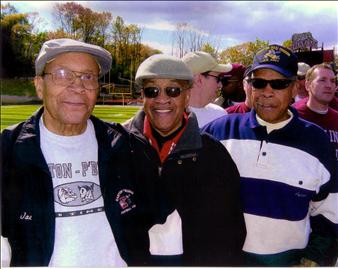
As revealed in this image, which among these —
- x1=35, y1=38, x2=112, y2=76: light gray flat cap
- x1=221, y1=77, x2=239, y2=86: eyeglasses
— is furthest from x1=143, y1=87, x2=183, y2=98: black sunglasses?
x1=221, y1=77, x2=239, y2=86: eyeglasses

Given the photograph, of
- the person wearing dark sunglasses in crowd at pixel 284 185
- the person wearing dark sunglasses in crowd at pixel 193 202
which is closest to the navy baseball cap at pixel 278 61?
the person wearing dark sunglasses in crowd at pixel 284 185

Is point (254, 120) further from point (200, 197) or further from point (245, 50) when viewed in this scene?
point (245, 50)

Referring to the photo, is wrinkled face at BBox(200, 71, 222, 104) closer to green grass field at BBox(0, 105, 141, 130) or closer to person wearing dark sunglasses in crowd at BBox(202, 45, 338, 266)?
person wearing dark sunglasses in crowd at BBox(202, 45, 338, 266)

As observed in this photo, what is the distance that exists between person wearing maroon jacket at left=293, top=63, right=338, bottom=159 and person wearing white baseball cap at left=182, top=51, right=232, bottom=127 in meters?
0.83

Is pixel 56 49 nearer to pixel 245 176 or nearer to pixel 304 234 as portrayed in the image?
pixel 245 176

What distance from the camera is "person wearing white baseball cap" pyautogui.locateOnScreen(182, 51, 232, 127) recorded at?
2.70 m

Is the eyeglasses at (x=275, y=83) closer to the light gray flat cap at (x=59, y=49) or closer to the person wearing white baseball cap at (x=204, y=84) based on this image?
the person wearing white baseball cap at (x=204, y=84)

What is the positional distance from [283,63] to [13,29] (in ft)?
7.52

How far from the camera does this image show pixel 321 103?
3.14 metres

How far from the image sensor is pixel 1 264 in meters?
1.51

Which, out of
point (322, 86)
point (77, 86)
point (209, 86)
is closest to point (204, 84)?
point (209, 86)

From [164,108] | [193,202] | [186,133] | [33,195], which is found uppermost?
[164,108]

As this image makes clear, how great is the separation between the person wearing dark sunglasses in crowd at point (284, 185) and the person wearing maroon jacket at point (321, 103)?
3.85ft

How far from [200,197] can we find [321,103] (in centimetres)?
183
